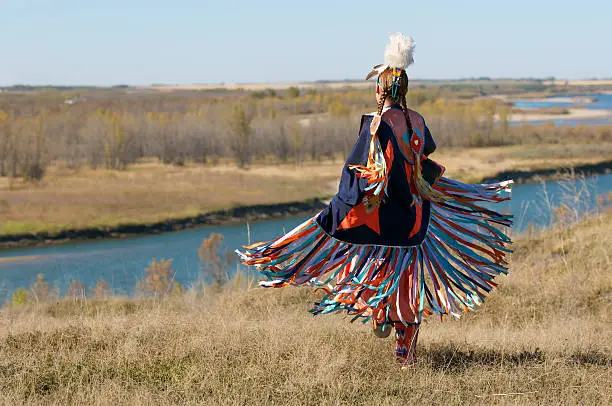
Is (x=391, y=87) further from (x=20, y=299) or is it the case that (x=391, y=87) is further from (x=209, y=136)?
(x=209, y=136)

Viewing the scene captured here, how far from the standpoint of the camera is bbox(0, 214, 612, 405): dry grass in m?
3.93

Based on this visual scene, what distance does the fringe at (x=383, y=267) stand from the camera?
4410mm

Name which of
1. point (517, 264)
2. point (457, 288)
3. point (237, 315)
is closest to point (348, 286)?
point (457, 288)

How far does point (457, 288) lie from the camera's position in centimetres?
470

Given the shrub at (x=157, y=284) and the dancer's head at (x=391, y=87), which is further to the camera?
the shrub at (x=157, y=284)

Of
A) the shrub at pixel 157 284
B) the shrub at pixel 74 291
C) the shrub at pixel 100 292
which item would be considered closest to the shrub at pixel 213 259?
the shrub at pixel 157 284

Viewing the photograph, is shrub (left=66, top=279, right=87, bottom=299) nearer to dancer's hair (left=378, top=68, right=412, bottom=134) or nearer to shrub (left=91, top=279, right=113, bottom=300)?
shrub (left=91, top=279, right=113, bottom=300)

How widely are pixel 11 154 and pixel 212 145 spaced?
59.5ft

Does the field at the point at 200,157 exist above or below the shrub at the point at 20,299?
below

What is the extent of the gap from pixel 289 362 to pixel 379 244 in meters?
0.80

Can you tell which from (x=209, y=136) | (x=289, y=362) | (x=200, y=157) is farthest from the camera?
(x=209, y=136)

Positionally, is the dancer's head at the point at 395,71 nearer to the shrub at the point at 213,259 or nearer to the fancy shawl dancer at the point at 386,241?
the fancy shawl dancer at the point at 386,241

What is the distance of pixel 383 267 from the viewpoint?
175 inches

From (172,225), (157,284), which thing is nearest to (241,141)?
(172,225)
